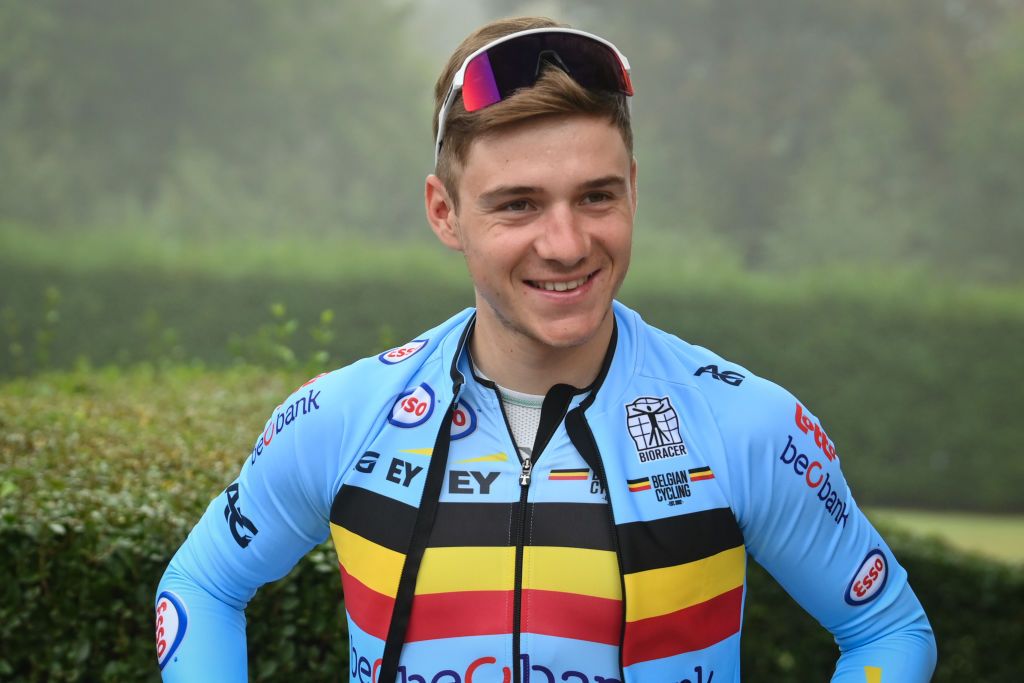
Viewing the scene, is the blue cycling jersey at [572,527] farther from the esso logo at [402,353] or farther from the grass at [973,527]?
the grass at [973,527]

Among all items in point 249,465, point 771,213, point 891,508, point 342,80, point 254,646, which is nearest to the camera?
point 249,465

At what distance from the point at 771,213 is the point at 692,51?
14.7 ft

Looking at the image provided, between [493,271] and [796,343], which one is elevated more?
[796,343]

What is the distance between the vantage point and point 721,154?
1071 inches

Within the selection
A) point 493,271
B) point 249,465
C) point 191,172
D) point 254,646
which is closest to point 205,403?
point 254,646

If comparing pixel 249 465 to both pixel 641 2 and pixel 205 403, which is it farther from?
pixel 641 2

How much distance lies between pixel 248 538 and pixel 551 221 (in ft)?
2.89

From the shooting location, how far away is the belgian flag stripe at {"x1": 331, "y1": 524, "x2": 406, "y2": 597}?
2.01m

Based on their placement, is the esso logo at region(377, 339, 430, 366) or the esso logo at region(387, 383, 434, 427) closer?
the esso logo at region(387, 383, 434, 427)

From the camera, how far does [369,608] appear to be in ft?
6.70

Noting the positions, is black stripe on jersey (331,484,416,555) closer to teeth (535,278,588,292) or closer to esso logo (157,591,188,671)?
esso logo (157,591,188,671)

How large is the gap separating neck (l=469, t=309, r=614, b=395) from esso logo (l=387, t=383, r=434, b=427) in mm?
135

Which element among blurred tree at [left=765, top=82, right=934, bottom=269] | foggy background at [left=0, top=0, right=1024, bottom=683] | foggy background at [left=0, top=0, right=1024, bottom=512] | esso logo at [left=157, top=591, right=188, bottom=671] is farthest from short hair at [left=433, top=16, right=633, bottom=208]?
blurred tree at [left=765, top=82, right=934, bottom=269]

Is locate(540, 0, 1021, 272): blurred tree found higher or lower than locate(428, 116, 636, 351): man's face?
higher
